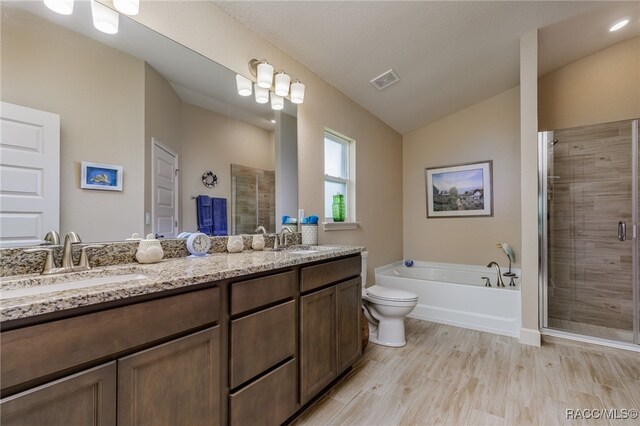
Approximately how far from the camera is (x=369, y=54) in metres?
2.50

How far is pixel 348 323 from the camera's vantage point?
197cm

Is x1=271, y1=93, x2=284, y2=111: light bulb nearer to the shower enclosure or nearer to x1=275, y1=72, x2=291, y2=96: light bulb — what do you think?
x1=275, y1=72, x2=291, y2=96: light bulb

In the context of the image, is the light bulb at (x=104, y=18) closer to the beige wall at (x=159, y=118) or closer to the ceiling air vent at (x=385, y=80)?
the beige wall at (x=159, y=118)

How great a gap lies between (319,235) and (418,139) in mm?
2558

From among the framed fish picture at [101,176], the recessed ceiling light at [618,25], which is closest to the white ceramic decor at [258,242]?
the framed fish picture at [101,176]

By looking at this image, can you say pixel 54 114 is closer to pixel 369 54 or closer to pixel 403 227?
pixel 369 54

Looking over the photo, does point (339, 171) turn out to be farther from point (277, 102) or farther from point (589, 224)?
point (589, 224)

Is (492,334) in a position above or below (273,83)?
below

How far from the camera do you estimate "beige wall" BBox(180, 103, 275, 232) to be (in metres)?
1.70

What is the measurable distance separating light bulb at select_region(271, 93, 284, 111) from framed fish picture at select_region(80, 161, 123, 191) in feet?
4.05

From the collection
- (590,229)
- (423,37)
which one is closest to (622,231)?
(590,229)

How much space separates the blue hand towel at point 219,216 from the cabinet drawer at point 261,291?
624 millimetres

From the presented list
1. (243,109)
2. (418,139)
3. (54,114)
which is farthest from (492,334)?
(54,114)

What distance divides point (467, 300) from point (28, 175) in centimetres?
344
